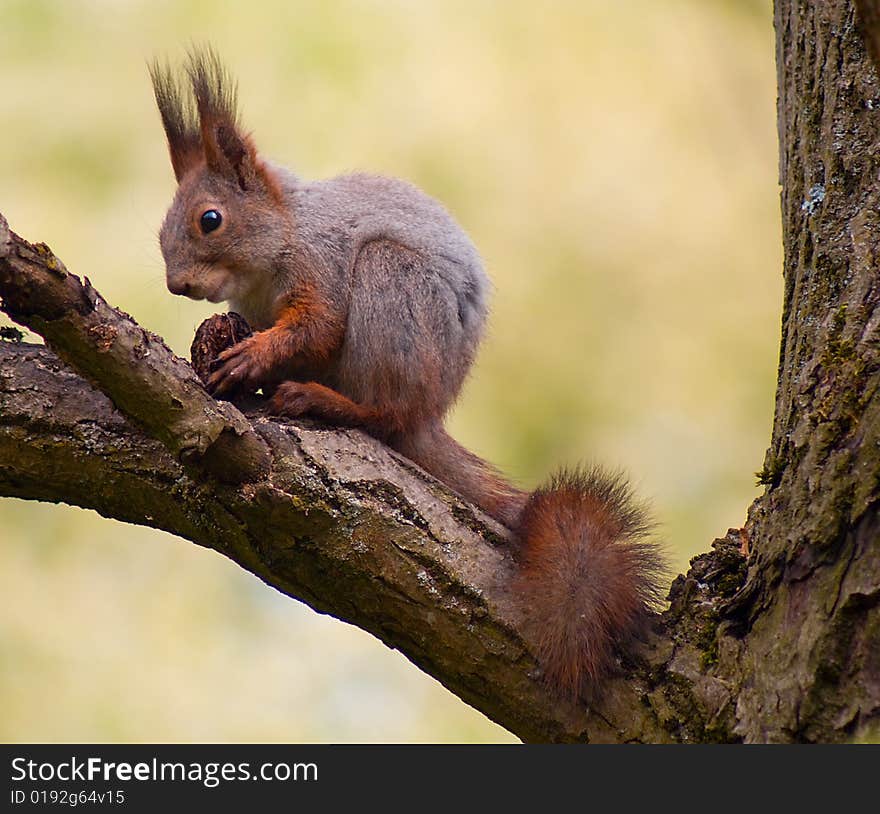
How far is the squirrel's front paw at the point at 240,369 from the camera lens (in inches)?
113

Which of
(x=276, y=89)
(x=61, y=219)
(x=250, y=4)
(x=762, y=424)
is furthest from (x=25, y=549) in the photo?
(x=762, y=424)

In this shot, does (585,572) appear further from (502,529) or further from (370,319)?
(370,319)

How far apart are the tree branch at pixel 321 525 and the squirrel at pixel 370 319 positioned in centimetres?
10

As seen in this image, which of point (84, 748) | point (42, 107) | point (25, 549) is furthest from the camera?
point (42, 107)

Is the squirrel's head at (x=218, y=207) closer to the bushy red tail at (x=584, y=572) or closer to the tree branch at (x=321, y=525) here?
the tree branch at (x=321, y=525)

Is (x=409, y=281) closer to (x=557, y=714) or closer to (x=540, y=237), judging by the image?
(x=557, y=714)

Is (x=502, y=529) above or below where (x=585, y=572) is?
above

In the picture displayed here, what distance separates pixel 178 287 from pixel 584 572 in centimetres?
150

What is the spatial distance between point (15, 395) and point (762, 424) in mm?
3223

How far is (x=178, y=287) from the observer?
333 cm

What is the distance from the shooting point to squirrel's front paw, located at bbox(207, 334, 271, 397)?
9.39 ft

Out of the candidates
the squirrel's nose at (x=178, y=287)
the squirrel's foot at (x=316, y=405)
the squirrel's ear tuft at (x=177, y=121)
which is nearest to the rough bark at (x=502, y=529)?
the squirrel's foot at (x=316, y=405)

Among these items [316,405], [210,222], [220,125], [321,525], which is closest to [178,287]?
[210,222]

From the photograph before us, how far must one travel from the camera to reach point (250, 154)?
3500 mm
